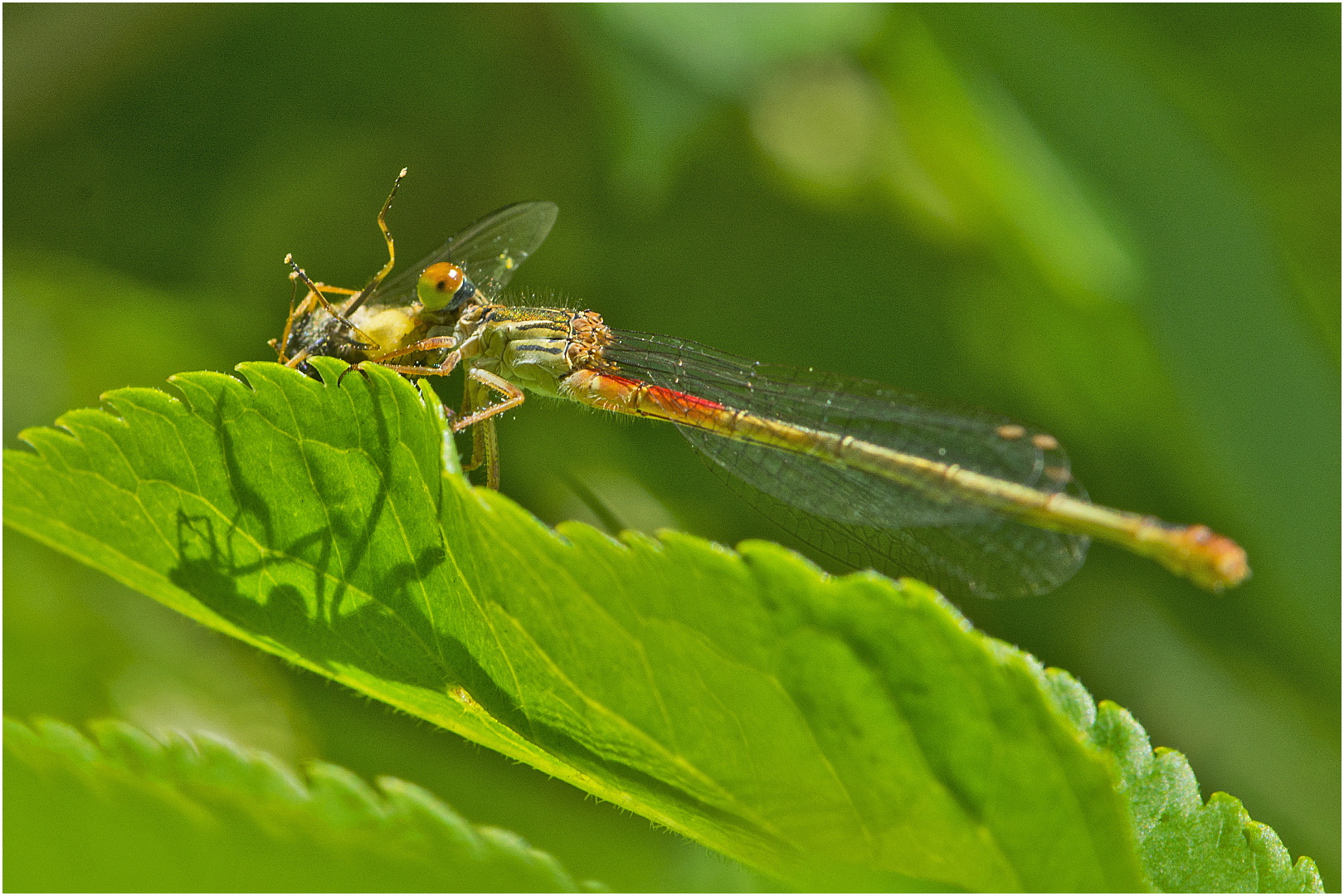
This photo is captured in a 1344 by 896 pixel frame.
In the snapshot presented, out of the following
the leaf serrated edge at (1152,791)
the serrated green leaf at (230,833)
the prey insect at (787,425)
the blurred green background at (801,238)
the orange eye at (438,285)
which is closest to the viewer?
the serrated green leaf at (230,833)

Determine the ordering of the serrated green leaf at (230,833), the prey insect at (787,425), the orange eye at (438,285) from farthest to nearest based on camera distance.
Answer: the prey insect at (787,425), the orange eye at (438,285), the serrated green leaf at (230,833)

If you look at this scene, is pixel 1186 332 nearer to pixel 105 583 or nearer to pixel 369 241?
pixel 369 241

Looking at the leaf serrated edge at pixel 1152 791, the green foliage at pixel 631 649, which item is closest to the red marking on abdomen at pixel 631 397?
the green foliage at pixel 631 649

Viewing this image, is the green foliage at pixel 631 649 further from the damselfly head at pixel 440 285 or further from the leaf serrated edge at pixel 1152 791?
the damselfly head at pixel 440 285

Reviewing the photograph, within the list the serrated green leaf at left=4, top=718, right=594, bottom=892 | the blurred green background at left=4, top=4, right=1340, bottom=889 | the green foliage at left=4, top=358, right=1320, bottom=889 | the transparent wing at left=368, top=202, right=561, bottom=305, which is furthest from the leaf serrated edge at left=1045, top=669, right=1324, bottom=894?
the transparent wing at left=368, top=202, right=561, bottom=305

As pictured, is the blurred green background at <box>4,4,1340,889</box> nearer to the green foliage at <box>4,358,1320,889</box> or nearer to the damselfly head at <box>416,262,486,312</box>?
the damselfly head at <box>416,262,486,312</box>

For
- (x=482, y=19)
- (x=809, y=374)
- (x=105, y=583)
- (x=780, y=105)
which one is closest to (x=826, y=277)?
(x=780, y=105)
